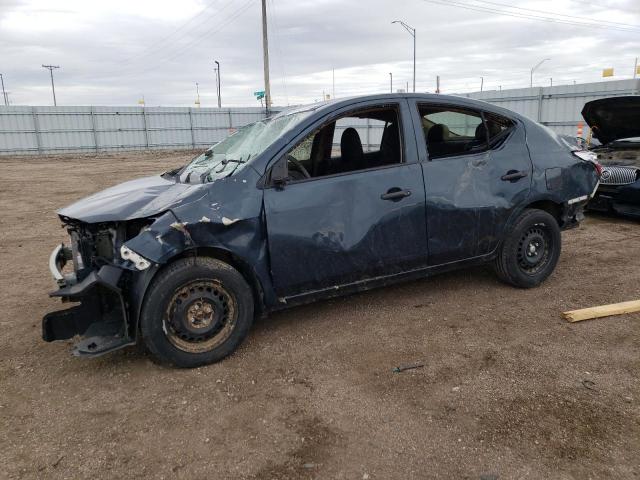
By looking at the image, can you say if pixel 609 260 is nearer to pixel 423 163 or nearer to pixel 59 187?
pixel 423 163

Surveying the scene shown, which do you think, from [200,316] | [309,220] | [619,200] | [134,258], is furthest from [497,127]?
[619,200]

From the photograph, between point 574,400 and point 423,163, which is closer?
point 574,400

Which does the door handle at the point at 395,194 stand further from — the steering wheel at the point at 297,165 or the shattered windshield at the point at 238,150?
the shattered windshield at the point at 238,150

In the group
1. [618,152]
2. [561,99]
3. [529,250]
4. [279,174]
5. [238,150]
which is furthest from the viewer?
[561,99]

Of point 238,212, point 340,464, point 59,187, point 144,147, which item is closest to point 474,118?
point 238,212

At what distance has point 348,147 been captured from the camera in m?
4.46

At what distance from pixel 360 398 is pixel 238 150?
2141 mm

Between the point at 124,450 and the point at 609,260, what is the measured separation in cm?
524

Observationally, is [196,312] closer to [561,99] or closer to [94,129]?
[561,99]

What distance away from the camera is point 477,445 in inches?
100

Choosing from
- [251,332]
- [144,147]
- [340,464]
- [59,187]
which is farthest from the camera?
[144,147]

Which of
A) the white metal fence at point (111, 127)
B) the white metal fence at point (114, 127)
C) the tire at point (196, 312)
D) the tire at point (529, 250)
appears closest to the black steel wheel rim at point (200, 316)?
the tire at point (196, 312)

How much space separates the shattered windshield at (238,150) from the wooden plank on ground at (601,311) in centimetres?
264

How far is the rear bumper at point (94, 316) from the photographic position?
10.1 ft
